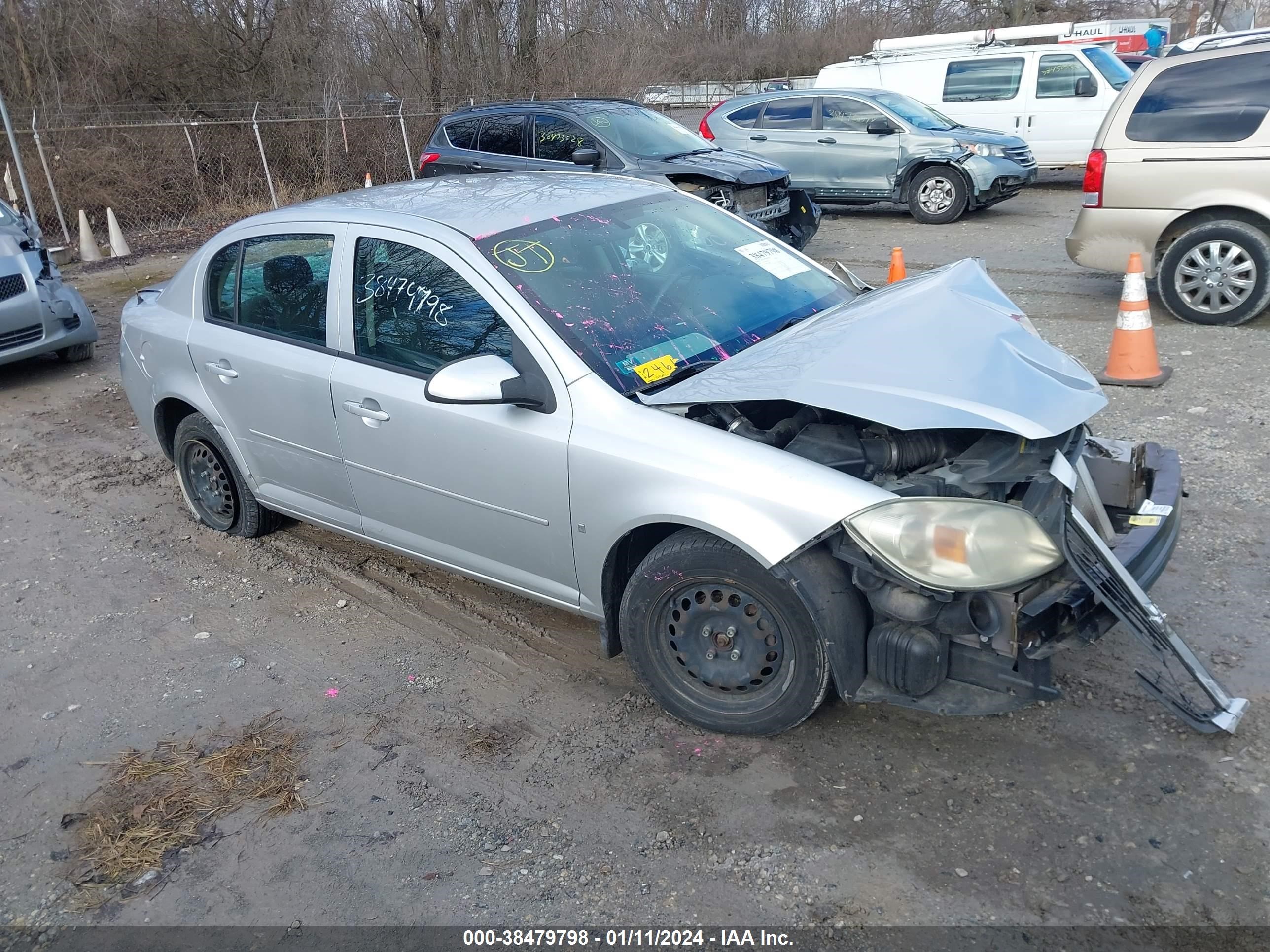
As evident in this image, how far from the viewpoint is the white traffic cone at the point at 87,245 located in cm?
1391

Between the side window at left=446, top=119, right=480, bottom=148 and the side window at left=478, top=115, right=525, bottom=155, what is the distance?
119 mm

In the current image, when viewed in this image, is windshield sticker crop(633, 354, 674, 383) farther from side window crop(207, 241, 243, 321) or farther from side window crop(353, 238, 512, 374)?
side window crop(207, 241, 243, 321)

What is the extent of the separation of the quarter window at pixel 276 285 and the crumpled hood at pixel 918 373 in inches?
67.9

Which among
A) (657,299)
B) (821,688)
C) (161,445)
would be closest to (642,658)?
(821,688)

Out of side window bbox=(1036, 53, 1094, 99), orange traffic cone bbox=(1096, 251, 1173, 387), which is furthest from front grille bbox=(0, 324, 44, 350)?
side window bbox=(1036, 53, 1094, 99)

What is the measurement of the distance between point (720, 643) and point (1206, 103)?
646 centimetres

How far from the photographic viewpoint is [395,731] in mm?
3627

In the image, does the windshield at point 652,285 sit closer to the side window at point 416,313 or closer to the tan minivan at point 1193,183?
the side window at point 416,313

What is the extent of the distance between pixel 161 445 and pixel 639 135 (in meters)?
6.98

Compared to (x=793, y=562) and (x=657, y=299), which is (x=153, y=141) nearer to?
(x=657, y=299)

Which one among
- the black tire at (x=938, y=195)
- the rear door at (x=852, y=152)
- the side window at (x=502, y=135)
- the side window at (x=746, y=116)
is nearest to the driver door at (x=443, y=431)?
the side window at (x=502, y=135)

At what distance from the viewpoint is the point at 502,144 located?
11.4 m

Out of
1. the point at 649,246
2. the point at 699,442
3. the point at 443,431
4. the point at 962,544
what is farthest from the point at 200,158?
the point at 962,544

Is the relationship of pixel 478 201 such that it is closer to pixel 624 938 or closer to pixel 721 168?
pixel 624 938
